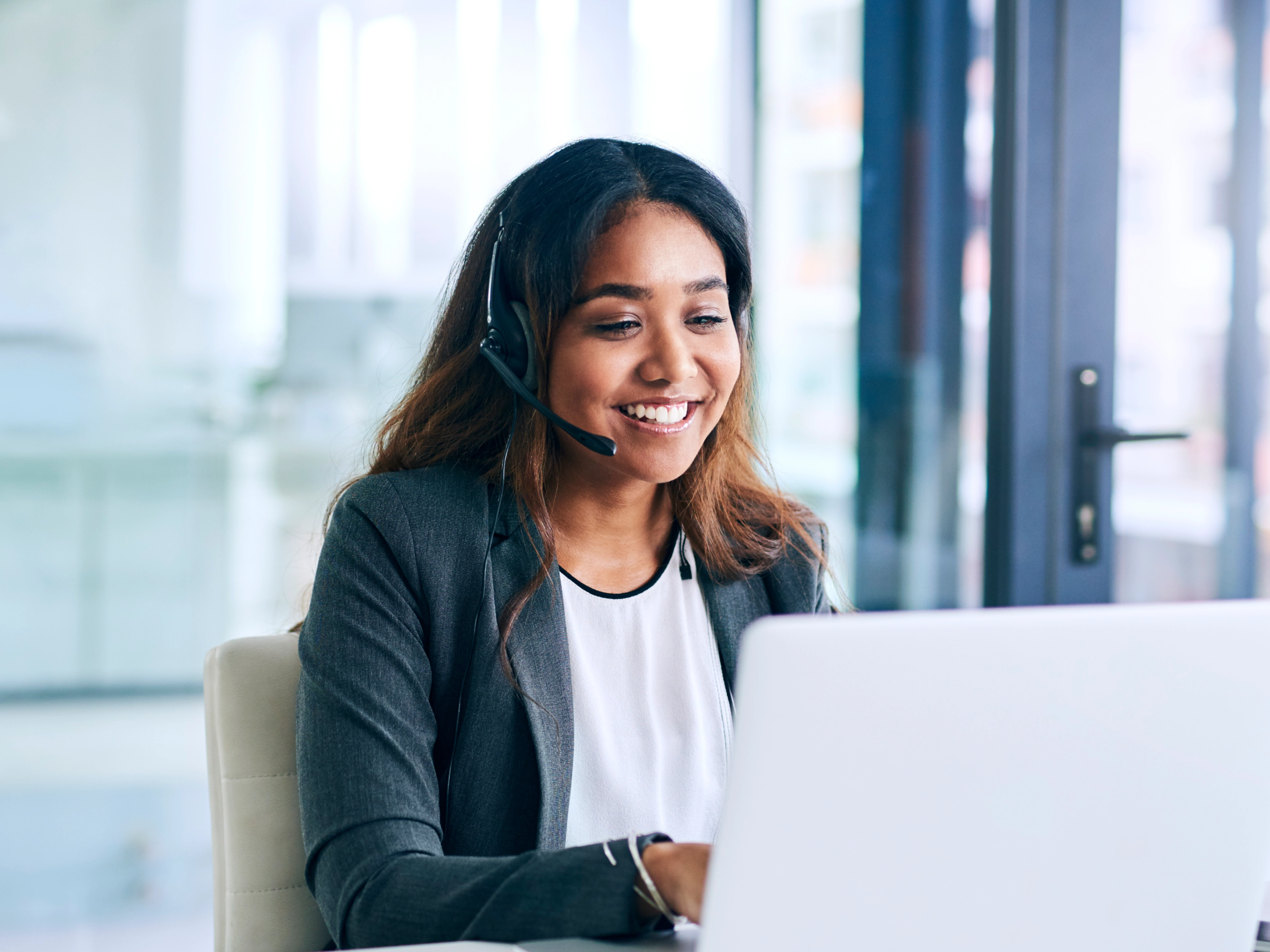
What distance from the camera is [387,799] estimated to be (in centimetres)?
90

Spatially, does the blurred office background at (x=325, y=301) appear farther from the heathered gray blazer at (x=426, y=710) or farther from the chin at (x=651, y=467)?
A: the heathered gray blazer at (x=426, y=710)

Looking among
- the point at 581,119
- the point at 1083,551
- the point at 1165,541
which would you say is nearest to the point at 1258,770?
the point at 1083,551

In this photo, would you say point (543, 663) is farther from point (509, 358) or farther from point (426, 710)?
point (509, 358)

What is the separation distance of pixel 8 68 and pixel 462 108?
82cm

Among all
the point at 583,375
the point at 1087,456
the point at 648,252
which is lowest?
the point at 1087,456

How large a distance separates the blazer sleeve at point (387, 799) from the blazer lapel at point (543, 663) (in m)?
0.09

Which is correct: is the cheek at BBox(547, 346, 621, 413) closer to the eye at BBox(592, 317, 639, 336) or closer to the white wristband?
the eye at BBox(592, 317, 639, 336)

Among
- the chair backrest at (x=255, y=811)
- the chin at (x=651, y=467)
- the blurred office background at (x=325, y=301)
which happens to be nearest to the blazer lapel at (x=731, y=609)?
the chin at (x=651, y=467)

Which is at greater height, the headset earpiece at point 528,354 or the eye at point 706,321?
the eye at point 706,321

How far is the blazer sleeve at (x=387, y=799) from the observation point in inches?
28.5

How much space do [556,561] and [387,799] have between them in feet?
1.03

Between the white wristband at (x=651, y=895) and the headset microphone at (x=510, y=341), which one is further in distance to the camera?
the headset microphone at (x=510, y=341)

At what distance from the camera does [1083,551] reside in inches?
77.1

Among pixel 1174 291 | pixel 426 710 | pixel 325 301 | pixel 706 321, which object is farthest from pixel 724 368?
pixel 1174 291
